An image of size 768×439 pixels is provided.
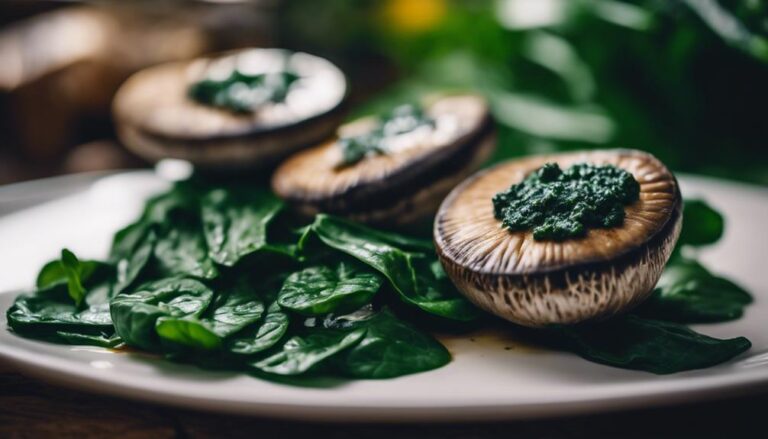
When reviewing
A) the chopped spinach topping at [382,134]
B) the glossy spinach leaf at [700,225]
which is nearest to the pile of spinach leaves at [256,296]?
the chopped spinach topping at [382,134]

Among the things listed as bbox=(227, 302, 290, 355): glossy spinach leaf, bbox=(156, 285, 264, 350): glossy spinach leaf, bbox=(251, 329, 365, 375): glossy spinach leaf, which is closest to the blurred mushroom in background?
bbox=(156, 285, 264, 350): glossy spinach leaf

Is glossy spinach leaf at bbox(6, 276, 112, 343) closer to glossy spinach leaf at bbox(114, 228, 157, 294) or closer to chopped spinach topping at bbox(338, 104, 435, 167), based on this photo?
glossy spinach leaf at bbox(114, 228, 157, 294)

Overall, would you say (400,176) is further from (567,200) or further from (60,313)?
(60,313)

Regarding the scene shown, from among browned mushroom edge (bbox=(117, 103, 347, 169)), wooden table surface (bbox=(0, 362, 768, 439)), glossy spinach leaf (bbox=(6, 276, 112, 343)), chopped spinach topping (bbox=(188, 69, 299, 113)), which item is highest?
chopped spinach topping (bbox=(188, 69, 299, 113))

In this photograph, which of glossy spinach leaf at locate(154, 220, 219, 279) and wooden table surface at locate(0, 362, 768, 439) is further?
glossy spinach leaf at locate(154, 220, 219, 279)

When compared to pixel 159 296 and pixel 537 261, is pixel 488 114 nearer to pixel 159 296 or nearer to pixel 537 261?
pixel 537 261

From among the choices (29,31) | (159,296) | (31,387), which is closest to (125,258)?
(159,296)

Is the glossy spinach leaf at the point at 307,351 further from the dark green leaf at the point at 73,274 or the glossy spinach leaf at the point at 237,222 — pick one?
the dark green leaf at the point at 73,274
